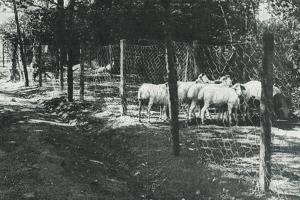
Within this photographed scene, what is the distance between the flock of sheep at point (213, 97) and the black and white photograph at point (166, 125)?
0.03 metres

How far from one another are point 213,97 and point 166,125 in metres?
1.78

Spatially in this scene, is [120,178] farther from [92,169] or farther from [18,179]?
[18,179]

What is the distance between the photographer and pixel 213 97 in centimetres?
1380

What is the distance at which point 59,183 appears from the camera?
809cm

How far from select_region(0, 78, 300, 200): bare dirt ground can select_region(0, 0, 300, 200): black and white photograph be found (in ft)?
0.09

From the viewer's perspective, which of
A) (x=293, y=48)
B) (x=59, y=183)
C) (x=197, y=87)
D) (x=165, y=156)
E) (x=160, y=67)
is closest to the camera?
(x=59, y=183)

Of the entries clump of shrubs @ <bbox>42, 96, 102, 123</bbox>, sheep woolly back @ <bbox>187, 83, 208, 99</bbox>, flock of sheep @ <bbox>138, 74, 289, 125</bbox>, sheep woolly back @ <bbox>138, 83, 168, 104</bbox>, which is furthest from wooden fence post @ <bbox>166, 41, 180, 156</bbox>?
clump of shrubs @ <bbox>42, 96, 102, 123</bbox>

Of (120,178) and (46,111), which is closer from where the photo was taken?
(120,178)

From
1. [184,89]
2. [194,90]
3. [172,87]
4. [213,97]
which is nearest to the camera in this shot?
[172,87]

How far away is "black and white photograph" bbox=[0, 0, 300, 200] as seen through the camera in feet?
25.6

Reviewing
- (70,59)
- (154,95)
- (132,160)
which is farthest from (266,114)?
(70,59)

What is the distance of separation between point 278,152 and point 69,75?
33.8ft

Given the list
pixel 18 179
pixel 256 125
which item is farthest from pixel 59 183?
pixel 256 125

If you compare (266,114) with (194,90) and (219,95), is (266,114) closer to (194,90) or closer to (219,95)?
(219,95)
